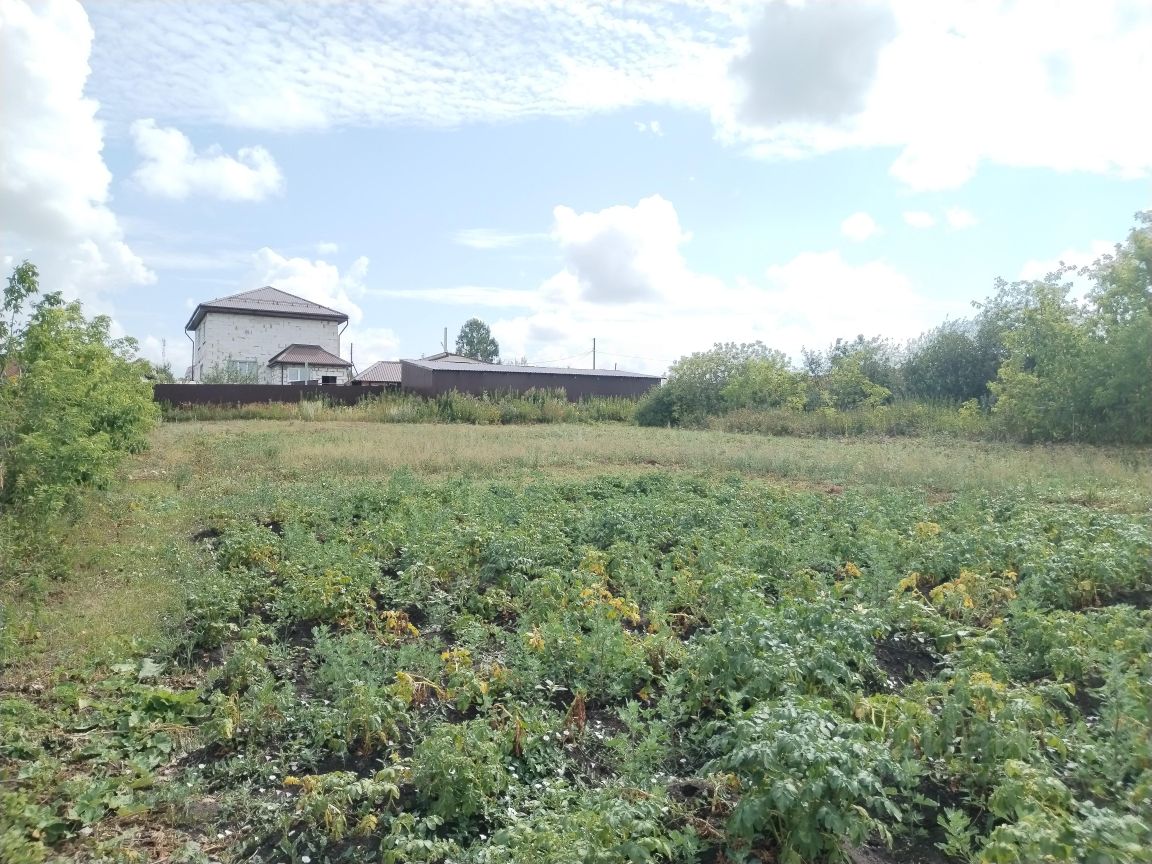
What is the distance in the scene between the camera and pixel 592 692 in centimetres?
434

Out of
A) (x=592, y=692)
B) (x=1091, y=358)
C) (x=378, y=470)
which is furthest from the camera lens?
(x=1091, y=358)

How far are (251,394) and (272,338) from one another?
14263mm

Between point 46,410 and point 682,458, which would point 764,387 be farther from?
point 46,410

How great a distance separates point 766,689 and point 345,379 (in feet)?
144

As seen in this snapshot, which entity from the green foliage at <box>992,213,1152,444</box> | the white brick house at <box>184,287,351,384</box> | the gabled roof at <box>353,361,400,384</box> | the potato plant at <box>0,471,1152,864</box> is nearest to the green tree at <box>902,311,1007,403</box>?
the green foliage at <box>992,213,1152,444</box>

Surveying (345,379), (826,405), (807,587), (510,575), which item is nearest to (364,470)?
(510,575)

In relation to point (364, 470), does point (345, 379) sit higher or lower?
higher

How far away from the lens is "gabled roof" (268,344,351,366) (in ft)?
141

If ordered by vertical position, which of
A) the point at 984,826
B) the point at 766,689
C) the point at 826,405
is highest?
the point at 826,405

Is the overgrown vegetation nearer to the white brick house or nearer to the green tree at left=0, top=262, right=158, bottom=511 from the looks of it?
the green tree at left=0, top=262, right=158, bottom=511

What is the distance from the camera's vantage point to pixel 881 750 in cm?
294

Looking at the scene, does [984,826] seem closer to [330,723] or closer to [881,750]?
[881,750]

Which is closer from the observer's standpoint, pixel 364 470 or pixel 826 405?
pixel 364 470

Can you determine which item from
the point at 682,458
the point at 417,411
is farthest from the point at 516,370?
the point at 682,458
